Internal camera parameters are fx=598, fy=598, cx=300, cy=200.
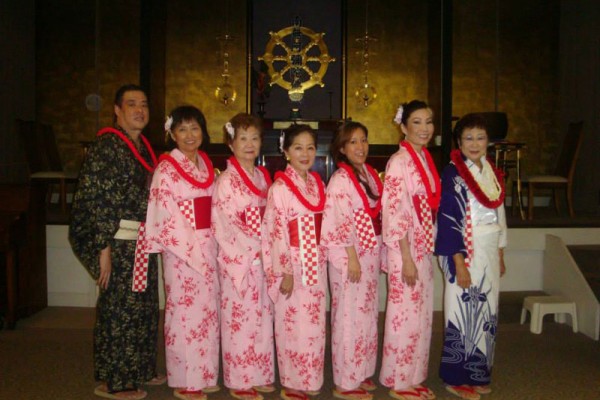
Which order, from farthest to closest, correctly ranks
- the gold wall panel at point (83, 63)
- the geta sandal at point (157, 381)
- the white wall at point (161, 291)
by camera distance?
the gold wall panel at point (83, 63) < the white wall at point (161, 291) < the geta sandal at point (157, 381)

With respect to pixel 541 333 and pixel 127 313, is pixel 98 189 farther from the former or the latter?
pixel 541 333

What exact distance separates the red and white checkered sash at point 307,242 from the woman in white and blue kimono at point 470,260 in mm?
600

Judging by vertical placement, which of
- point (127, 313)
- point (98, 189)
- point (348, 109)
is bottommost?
point (127, 313)

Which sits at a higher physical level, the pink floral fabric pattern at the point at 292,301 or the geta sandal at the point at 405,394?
the pink floral fabric pattern at the point at 292,301

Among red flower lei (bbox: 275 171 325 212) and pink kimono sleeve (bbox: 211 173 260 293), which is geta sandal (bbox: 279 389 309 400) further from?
red flower lei (bbox: 275 171 325 212)

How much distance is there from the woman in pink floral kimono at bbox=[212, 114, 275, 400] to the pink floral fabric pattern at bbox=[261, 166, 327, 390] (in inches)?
3.0

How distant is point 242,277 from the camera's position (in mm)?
2801

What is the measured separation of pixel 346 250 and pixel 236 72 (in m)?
6.02

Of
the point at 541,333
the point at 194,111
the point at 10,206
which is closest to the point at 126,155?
the point at 194,111

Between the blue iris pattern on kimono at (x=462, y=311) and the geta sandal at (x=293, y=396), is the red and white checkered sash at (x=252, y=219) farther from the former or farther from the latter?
the blue iris pattern on kimono at (x=462, y=311)

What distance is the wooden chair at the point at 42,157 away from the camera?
20.1 ft

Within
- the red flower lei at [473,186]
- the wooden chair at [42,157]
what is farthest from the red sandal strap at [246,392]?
the wooden chair at [42,157]

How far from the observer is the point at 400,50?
331 inches

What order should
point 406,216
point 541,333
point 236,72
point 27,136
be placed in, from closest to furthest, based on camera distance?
point 406,216 < point 541,333 < point 27,136 < point 236,72
